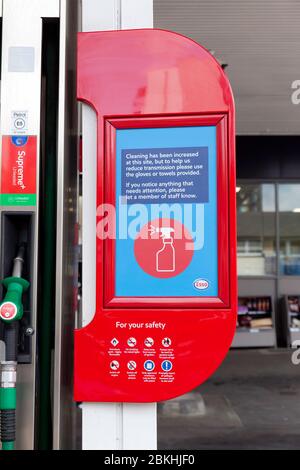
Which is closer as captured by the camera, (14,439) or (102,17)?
(14,439)

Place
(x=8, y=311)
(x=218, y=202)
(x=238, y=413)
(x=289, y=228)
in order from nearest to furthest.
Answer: (x=8, y=311) → (x=218, y=202) → (x=238, y=413) → (x=289, y=228)

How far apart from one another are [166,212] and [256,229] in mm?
9561

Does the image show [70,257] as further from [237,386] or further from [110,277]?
[237,386]

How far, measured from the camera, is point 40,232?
229cm

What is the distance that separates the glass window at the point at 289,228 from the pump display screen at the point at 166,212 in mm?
9486

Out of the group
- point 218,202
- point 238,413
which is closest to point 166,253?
point 218,202

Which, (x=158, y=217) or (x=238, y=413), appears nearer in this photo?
(x=158, y=217)

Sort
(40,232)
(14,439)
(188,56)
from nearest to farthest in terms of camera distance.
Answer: (14,439) < (188,56) < (40,232)

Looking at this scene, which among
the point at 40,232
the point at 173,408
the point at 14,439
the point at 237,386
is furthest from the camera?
the point at 237,386

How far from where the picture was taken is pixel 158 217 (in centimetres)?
213

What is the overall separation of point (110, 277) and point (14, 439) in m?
0.76

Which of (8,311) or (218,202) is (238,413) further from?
(8,311)

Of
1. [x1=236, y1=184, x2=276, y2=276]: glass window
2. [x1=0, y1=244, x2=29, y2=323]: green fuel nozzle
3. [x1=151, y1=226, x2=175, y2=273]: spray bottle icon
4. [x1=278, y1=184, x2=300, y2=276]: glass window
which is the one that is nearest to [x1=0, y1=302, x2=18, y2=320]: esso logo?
[x1=0, y1=244, x2=29, y2=323]: green fuel nozzle

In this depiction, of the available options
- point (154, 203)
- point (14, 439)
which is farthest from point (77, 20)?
point (14, 439)
